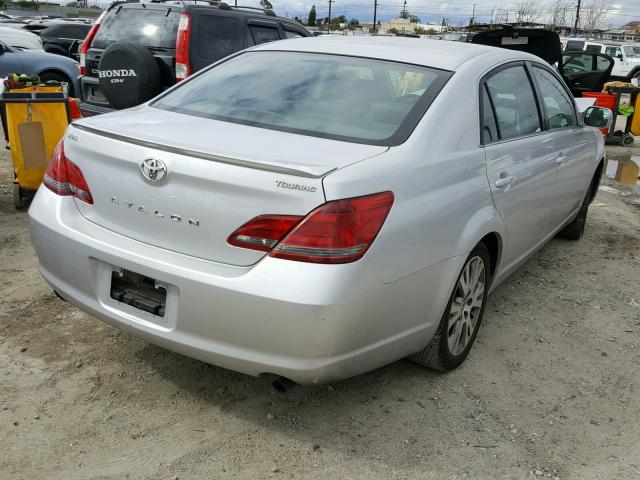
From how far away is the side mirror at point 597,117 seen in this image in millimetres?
4988

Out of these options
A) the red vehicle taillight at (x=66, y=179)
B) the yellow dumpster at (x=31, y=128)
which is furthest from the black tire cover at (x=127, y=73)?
the red vehicle taillight at (x=66, y=179)

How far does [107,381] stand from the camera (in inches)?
118

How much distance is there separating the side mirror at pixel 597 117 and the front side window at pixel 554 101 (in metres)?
0.24

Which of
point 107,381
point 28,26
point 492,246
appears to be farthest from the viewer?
point 28,26

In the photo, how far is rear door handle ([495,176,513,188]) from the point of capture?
3244 millimetres

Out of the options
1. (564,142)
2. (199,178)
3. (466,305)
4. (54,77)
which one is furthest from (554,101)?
(54,77)

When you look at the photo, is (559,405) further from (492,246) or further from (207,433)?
(207,433)

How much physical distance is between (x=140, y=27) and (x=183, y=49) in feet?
2.72

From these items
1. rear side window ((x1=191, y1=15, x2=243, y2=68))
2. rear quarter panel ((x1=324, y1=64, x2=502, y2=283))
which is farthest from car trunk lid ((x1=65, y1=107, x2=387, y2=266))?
rear side window ((x1=191, y1=15, x2=243, y2=68))

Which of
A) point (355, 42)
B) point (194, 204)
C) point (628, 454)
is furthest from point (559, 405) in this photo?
point (355, 42)

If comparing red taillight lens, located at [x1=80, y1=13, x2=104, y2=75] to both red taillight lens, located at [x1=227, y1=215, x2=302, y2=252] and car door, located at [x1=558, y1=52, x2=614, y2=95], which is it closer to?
red taillight lens, located at [x1=227, y1=215, x2=302, y2=252]

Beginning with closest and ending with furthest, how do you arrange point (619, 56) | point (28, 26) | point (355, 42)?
point (355, 42)
point (28, 26)
point (619, 56)

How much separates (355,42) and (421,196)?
56.2 inches

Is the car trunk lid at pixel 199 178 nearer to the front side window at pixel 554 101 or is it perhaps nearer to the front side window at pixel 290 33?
the front side window at pixel 554 101
